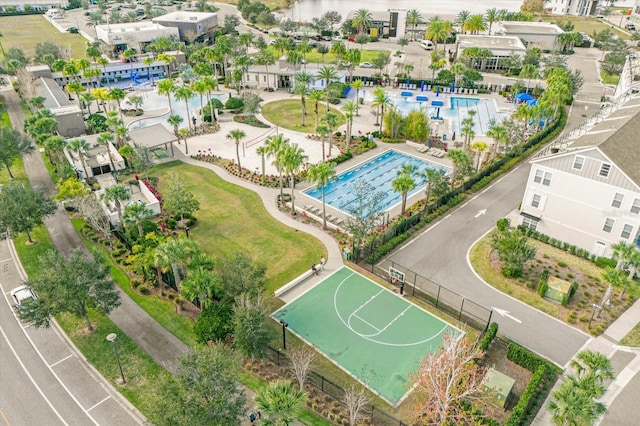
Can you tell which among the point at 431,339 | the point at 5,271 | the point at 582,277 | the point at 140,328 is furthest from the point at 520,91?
the point at 5,271

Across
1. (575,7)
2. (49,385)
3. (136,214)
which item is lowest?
(49,385)

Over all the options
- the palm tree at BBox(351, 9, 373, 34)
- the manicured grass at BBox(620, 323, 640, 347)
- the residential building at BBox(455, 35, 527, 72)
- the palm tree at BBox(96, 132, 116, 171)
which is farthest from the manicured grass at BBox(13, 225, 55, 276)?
the palm tree at BBox(351, 9, 373, 34)

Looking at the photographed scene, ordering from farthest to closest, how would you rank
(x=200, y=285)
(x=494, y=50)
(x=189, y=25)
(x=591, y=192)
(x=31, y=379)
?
1. (x=189, y=25)
2. (x=494, y=50)
3. (x=591, y=192)
4. (x=200, y=285)
5. (x=31, y=379)

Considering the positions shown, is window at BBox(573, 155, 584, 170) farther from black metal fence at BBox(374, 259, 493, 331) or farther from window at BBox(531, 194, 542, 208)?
black metal fence at BBox(374, 259, 493, 331)

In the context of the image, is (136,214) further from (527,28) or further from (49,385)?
(527,28)

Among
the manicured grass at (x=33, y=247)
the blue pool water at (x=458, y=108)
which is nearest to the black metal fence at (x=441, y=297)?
the manicured grass at (x=33, y=247)

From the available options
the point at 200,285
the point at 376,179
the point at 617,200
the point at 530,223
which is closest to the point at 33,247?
the point at 200,285

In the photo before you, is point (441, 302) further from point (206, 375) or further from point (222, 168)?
point (222, 168)
